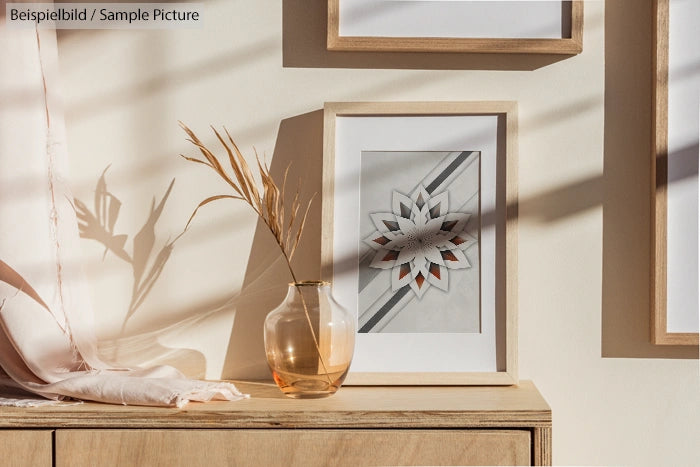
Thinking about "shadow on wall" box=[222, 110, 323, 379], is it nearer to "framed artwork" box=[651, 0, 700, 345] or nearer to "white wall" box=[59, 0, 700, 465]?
"white wall" box=[59, 0, 700, 465]

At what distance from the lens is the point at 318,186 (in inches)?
57.7

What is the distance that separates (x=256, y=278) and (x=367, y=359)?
0.92 ft

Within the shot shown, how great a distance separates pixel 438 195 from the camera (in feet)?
4.72

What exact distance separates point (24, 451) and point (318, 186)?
715mm

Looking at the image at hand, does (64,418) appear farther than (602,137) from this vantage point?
No

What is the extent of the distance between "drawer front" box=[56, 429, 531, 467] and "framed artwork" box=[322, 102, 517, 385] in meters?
0.26

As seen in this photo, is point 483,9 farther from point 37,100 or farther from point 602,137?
point 37,100

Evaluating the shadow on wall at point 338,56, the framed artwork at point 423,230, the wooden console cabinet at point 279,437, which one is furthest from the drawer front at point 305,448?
the shadow on wall at point 338,56

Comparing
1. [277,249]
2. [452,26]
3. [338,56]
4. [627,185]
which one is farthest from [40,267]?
[627,185]

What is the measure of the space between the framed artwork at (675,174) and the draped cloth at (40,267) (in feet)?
2.82

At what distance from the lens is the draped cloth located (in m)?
1.27

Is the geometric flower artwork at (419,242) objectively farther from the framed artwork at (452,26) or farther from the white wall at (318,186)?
the framed artwork at (452,26)

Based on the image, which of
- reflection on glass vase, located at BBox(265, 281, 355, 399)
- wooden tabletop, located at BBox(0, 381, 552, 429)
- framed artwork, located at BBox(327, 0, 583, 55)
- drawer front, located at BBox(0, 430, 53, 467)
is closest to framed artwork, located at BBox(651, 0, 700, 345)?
framed artwork, located at BBox(327, 0, 583, 55)

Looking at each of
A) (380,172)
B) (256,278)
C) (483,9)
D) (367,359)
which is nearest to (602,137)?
(483,9)
